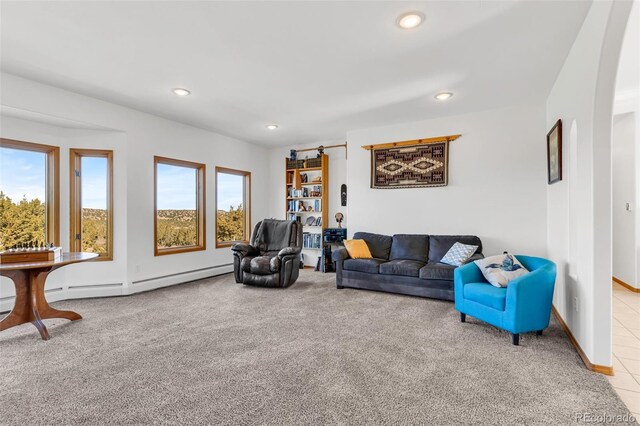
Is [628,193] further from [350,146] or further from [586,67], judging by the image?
[350,146]

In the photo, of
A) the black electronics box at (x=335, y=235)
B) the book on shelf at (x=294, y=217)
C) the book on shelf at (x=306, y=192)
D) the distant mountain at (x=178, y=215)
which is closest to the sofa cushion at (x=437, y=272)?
the black electronics box at (x=335, y=235)

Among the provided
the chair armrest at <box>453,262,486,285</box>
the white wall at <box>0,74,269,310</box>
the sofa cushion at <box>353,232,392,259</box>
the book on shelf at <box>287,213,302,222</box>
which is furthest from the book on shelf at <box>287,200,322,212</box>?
the chair armrest at <box>453,262,486,285</box>

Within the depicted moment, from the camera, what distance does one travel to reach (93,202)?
4516 millimetres

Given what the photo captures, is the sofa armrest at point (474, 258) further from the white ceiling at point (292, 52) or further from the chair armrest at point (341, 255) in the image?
the white ceiling at point (292, 52)

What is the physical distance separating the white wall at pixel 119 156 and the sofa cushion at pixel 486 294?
14.4 ft

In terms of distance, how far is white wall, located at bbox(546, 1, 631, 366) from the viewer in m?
2.05

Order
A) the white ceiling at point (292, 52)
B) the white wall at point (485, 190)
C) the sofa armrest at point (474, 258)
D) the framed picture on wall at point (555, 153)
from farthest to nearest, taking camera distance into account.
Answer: the white wall at point (485, 190)
the sofa armrest at point (474, 258)
the framed picture on wall at point (555, 153)
the white ceiling at point (292, 52)

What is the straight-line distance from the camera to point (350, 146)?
577 cm

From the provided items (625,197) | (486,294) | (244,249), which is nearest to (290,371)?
(486,294)

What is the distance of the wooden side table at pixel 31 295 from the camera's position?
2.98 m

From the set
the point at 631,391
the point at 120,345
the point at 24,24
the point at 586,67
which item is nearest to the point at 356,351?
the point at 631,391

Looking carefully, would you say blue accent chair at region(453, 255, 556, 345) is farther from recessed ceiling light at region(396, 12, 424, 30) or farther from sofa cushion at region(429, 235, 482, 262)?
recessed ceiling light at region(396, 12, 424, 30)

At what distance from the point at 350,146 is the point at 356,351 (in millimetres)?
3954

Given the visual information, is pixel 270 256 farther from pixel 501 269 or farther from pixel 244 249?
pixel 501 269
